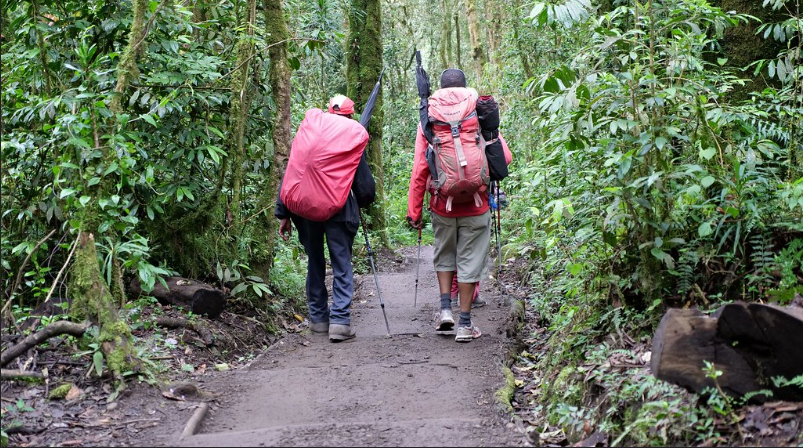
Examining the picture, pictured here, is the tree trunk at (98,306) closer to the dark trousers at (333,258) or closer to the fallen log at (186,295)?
the fallen log at (186,295)

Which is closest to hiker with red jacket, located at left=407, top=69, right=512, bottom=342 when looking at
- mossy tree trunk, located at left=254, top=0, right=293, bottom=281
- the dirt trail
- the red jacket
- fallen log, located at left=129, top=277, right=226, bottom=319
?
the red jacket

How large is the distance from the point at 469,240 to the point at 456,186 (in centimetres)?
65

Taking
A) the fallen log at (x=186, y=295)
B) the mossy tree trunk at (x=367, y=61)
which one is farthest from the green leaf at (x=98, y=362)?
the mossy tree trunk at (x=367, y=61)

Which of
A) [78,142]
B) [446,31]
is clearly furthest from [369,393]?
[446,31]

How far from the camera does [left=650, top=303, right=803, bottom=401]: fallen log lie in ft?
12.2

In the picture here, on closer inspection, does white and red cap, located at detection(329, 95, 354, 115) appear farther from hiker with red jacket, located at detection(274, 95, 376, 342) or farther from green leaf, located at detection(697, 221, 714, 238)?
green leaf, located at detection(697, 221, 714, 238)

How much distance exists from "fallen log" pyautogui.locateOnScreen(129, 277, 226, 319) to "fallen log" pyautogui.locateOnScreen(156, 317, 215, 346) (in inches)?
12.6

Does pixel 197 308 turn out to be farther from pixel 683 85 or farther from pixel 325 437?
pixel 683 85

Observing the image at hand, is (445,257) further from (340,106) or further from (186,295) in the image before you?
(186,295)

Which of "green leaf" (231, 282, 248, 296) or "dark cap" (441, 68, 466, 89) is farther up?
"dark cap" (441, 68, 466, 89)

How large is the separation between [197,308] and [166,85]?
2079mm

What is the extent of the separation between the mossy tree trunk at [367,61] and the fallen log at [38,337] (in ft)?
27.9

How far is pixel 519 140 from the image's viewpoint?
17.9 m

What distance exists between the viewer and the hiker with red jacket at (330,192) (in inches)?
262
